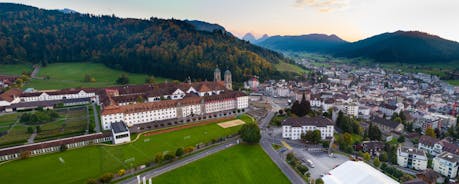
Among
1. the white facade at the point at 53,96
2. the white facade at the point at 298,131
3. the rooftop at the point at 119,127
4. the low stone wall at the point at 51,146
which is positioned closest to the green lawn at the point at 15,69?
the white facade at the point at 53,96

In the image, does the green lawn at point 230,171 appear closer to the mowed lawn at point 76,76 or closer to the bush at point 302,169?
the bush at point 302,169

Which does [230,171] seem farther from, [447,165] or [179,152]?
[447,165]

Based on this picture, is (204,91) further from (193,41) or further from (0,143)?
(193,41)

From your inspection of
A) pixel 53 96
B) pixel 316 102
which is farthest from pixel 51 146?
pixel 316 102

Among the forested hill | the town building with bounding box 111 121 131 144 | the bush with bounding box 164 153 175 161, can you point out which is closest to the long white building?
the town building with bounding box 111 121 131 144

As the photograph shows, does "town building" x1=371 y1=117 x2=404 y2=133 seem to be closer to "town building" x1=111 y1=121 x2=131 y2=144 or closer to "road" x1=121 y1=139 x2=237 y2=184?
"road" x1=121 y1=139 x2=237 y2=184
